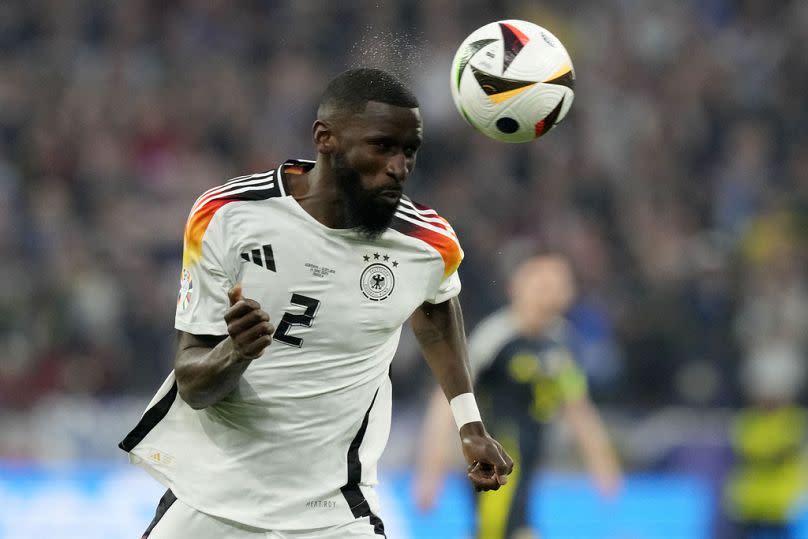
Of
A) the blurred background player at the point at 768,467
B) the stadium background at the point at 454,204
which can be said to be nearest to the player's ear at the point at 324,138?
the stadium background at the point at 454,204

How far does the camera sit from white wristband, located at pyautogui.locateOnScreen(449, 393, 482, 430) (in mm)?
4445

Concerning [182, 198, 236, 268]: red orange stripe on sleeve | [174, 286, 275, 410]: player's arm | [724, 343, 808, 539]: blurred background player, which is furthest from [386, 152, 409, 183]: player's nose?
[724, 343, 808, 539]: blurred background player

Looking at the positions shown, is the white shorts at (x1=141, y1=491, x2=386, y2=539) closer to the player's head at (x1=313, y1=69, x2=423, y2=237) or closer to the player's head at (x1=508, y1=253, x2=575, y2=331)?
the player's head at (x1=313, y1=69, x2=423, y2=237)

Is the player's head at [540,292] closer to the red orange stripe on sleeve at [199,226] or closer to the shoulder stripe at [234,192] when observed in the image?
the shoulder stripe at [234,192]

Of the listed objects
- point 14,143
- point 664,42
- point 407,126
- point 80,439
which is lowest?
point 80,439

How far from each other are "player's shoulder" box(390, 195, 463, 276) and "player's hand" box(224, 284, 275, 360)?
29.8 inches

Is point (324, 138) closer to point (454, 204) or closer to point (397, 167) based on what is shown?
point (397, 167)

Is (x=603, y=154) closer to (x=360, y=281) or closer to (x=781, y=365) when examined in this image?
(x=781, y=365)

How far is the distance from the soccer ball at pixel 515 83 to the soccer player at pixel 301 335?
2.01ft

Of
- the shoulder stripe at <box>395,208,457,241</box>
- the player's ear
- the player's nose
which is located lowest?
the shoulder stripe at <box>395,208,457,241</box>

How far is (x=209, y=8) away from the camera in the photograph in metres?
14.9

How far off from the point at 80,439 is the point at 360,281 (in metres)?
7.07

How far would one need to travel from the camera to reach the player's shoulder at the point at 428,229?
4363 millimetres

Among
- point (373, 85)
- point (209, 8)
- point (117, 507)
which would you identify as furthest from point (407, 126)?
point (209, 8)
